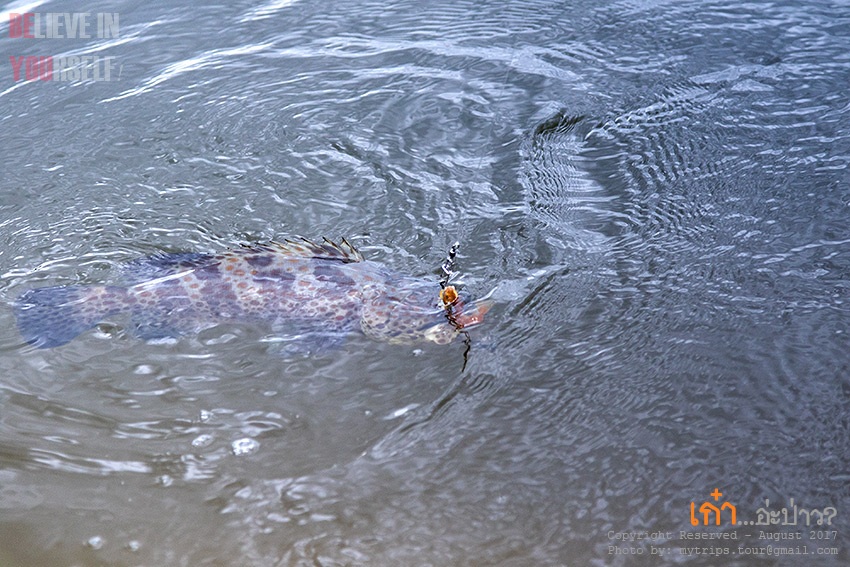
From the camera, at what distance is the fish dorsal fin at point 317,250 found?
207 inches

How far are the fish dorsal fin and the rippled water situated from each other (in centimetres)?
30

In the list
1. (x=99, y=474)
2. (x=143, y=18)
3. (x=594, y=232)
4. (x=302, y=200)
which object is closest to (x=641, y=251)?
(x=594, y=232)

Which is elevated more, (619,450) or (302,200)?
(302,200)

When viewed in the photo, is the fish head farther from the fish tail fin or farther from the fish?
the fish tail fin

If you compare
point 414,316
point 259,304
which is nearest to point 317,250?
point 259,304

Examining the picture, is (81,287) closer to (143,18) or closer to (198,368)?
(198,368)

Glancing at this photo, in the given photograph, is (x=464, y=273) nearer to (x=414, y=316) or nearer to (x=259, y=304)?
(x=414, y=316)

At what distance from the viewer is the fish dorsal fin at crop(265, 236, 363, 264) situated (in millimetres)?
5254

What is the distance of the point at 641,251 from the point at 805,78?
10.2ft

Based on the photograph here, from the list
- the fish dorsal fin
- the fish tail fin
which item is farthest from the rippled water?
the fish dorsal fin

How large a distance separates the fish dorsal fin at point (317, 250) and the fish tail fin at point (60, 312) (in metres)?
1.01

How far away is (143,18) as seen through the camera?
9.07 meters

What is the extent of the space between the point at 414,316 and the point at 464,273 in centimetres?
61

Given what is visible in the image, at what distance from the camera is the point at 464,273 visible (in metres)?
5.38
